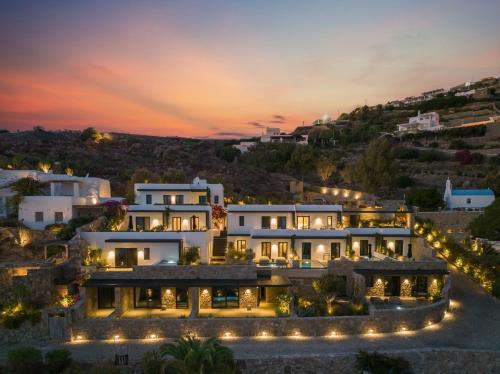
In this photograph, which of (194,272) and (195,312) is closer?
(195,312)

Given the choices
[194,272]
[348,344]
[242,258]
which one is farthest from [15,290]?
[348,344]

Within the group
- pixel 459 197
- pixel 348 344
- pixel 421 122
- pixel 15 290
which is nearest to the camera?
pixel 348 344

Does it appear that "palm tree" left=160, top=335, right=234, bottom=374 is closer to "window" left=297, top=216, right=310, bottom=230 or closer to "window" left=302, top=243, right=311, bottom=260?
"window" left=302, top=243, right=311, bottom=260

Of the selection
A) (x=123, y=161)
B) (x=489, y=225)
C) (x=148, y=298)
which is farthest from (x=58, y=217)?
(x=123, y=161)

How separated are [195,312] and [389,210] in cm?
1934

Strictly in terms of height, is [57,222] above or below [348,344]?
above

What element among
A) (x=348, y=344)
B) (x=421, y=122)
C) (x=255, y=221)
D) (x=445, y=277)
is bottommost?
(x=348, y=344)

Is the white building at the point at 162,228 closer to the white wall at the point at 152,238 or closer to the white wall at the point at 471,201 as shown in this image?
the white wall at the point at 152,238

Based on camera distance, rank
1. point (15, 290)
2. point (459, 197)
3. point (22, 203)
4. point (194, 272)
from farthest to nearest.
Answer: point (459, 197) < point (22, 203) < point (194, 272) < point (15, 290)

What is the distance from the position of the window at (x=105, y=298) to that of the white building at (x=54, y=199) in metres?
10.0

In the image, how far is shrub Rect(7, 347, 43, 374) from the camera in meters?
15.2

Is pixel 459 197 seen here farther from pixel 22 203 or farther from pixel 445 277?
pixel 22 203

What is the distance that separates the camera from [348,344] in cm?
1773

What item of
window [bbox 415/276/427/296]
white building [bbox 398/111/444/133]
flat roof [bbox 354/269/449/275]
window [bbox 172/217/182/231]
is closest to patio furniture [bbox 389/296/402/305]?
window [bbox 415/276/427/296]
